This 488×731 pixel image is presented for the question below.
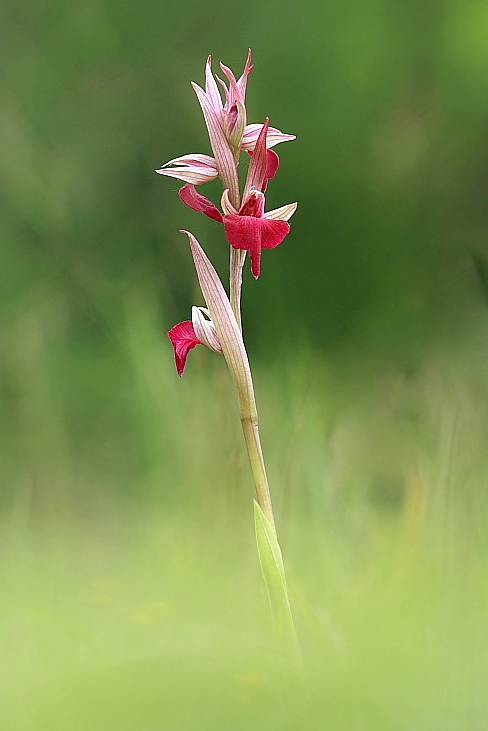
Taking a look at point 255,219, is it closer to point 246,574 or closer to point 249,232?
point 249,232

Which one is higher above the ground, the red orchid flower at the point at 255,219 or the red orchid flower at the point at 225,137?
the red orchid flower at the point at 225,137

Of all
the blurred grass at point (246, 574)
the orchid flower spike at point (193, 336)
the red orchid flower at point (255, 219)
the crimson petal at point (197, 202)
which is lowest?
the blurred grass at point (246, 574)

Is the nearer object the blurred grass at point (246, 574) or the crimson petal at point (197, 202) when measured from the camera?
the blurred grass at point (246, 574)

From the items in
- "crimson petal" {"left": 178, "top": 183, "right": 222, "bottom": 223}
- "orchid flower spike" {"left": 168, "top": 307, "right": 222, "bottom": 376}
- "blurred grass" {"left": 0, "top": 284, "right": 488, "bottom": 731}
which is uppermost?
"crimson petal" {"left": 178, "top": 183, "right": 222, "bottom": 223}

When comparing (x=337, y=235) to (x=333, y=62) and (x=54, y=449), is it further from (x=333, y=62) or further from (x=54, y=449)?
(x=54, y=449)

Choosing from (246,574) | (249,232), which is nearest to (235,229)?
(249,232)

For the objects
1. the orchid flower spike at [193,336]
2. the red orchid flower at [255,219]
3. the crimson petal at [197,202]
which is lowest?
the orchid flower spike at [193,336]
